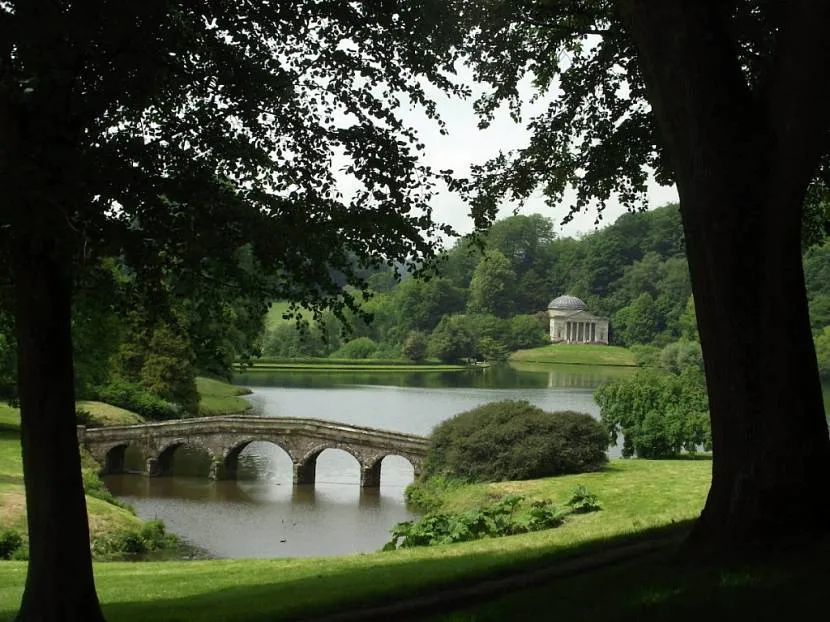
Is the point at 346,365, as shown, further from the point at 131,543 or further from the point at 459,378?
the point at 131,543

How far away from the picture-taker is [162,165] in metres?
9.73

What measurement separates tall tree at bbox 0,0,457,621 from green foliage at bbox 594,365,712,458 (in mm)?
26974

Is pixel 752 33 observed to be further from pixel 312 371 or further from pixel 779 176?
pixel 312 371

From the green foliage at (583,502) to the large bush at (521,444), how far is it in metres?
5.75

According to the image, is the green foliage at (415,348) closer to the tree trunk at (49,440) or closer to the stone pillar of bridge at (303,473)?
the stone pillar of bridge at (303,473)

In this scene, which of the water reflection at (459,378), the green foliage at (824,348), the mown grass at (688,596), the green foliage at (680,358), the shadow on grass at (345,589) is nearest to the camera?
the mown grass at (688,596)

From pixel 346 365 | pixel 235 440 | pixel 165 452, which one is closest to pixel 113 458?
pixel 165 452

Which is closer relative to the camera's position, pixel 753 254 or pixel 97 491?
pixel 753 254

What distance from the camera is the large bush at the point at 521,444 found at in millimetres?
29672

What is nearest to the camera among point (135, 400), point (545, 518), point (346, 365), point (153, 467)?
point (545, 518)

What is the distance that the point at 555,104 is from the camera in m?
14.4

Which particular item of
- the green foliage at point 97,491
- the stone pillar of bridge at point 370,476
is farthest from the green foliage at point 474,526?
the stone pillar of bridge at point 370,476

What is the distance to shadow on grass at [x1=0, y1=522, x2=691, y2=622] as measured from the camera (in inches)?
360

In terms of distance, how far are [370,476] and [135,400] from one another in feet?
56.2
